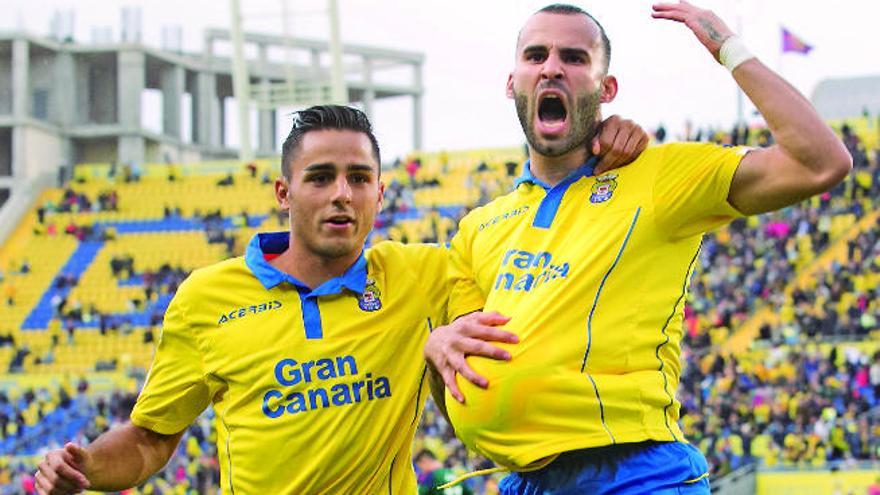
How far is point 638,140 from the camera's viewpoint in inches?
166

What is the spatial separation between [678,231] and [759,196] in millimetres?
289

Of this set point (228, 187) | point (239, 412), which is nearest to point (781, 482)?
point (239, 412)

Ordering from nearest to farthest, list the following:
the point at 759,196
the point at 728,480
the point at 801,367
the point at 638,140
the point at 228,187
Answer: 1. the point at 759,196
2. the point at 638,140
3. the point at 728,480
4. the point at 801,367
5. the point at 228,187

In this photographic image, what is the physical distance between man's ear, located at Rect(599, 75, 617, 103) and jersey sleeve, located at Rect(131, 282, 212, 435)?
1553mm

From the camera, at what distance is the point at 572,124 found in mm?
4211

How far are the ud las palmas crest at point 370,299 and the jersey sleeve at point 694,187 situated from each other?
3.69 ft

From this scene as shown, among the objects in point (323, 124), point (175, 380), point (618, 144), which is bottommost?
point (175, 380)

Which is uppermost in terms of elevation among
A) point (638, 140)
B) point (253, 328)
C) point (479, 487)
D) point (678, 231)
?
point (638, 140)

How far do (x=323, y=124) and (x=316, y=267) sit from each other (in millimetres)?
485

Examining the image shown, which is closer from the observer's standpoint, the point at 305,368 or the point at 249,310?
the point at 305,368

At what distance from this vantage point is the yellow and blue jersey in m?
4.56

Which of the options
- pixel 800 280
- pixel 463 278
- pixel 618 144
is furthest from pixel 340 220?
pixel 800 280

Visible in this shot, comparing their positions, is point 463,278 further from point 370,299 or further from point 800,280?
point 800,280

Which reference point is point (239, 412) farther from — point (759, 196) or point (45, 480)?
point (759, 196)
